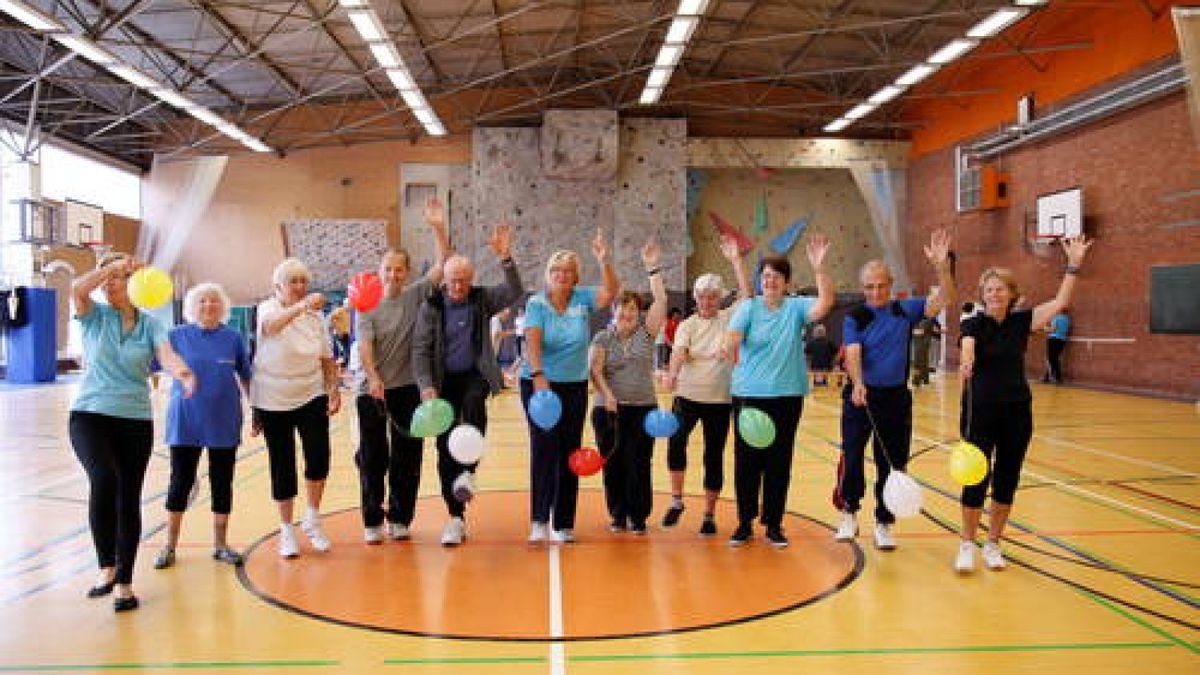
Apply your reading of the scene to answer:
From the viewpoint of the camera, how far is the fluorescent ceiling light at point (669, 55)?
15375 mm

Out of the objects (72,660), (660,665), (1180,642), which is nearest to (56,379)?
(72,660)

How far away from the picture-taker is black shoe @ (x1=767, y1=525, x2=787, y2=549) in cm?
506

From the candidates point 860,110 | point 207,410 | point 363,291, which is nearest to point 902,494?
point 363,291

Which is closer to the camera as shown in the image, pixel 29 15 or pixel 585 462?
pixel 585 462

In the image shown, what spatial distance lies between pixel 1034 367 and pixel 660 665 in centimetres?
1644

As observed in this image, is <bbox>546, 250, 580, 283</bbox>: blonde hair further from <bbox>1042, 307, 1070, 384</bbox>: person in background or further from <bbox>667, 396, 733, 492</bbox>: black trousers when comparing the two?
<bbox>1042, 307, 1070, 384</bbox>: person in background

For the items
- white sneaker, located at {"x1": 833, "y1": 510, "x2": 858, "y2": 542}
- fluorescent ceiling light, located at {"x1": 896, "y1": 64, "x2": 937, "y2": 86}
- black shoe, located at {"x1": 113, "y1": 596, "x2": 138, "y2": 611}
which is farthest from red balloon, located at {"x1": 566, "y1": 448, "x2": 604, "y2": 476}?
fluorescent ceiling light, located at {"x1": 896, "y1": 64, "x2": 937, "y2": 86}

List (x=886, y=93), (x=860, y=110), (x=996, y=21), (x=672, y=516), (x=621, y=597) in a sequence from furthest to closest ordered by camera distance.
Answer: (x=860, y=110) → (x=886, y=93) → (x=996, y=21) → (x=672, y=516) → (x=621, y=597)

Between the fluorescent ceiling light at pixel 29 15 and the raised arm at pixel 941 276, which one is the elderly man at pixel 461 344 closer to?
the raised arm at pixel 941 276

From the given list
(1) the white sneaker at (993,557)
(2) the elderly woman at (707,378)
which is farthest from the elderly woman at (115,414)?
(1) the white sneaker at (993,557)

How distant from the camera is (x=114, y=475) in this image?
3982 millimetres

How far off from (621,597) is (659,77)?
1461 cm

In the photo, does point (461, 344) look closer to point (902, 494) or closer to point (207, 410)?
point (207, 410)

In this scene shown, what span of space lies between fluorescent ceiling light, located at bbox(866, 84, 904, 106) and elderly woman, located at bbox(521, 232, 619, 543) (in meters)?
14.8
